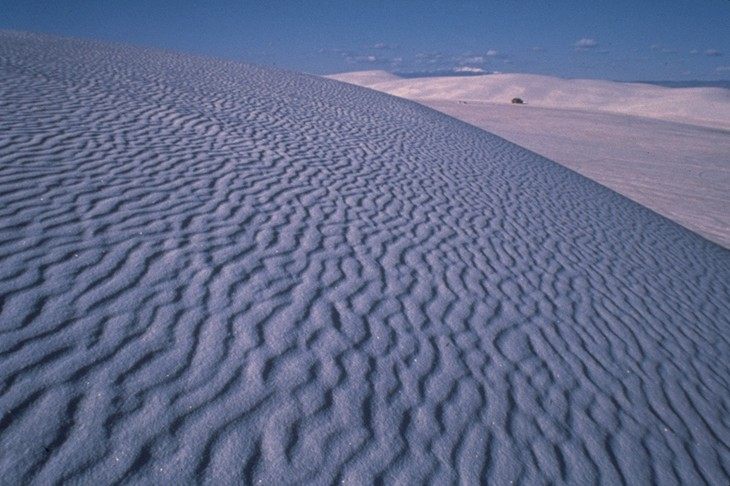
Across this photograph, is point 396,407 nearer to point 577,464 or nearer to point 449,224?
point 577,464

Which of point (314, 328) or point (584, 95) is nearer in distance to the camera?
point (314, 328)

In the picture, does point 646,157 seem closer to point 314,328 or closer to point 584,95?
point 314,328

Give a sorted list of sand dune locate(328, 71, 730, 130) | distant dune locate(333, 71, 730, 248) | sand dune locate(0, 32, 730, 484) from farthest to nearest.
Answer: sand dune locate(328, 71, 730, 130) < distant dune locate(333, 71, 730, 248) < sand dune locate(0, 32, 730, 484)

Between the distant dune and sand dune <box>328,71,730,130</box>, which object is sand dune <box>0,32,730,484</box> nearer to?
the distant dune

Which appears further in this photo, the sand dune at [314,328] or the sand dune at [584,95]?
the sand dune at [584,95]

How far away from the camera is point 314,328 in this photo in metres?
2.79

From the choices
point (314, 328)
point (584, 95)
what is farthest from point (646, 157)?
point (584, 95)

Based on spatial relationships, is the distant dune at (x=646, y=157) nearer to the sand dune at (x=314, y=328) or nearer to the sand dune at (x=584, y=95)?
the sand dune at (x=314, y=328)

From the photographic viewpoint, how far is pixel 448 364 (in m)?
2.80

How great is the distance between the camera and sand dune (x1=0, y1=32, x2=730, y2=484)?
2.03 metres

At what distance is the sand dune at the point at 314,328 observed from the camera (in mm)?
2025

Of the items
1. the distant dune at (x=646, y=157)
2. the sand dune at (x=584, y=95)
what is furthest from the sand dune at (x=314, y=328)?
the sand dune at (x=584, y=95)

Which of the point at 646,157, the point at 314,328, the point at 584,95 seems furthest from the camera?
the point at 584,95

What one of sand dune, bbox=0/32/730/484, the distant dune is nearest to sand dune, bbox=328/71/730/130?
the distant dune
